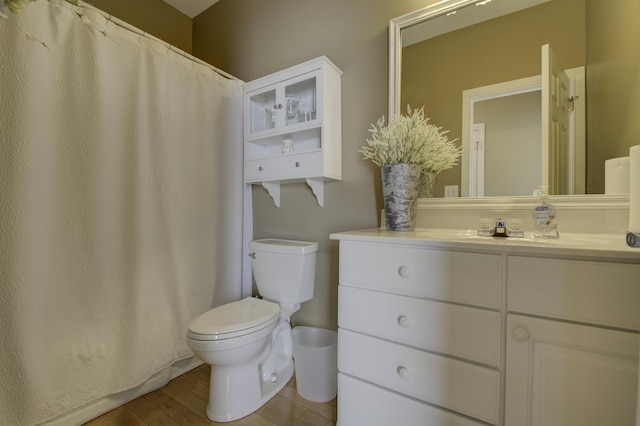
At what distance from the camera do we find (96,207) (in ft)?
4.15

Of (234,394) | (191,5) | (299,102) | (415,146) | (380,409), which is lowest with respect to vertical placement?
(234,394)

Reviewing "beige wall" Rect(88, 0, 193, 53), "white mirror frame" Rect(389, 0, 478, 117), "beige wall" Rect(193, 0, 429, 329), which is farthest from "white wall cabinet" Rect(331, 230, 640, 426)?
"beige wall" Rect(88, 0, 193, 53)

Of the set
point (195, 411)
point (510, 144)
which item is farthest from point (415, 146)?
point (195, 411)

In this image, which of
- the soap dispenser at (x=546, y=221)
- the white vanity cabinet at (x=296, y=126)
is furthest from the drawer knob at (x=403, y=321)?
the white vanity cabinet at (x=296, y=126)

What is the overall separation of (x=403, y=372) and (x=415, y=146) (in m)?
0.85

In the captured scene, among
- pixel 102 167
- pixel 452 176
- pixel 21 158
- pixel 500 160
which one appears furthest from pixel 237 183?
pixel 500 160

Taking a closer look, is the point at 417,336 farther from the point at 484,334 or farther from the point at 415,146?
the point at 415,146

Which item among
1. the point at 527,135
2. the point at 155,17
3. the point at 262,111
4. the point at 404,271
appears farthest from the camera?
the point at 155,17

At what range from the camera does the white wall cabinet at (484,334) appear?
67cm

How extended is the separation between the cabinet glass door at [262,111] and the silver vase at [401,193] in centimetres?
86

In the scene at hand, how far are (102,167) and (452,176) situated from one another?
161 centimetres

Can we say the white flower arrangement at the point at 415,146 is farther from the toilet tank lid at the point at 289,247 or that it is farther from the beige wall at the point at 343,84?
the toilet tank lid at the point at 289,247

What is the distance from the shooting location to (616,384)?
0.66 m

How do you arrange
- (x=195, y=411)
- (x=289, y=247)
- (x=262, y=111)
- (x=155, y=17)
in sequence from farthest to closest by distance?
1. (x=155, y=17)
2. (x=262, y=111)
3. (x=289, y=247)
4. (x=195, y=411)
